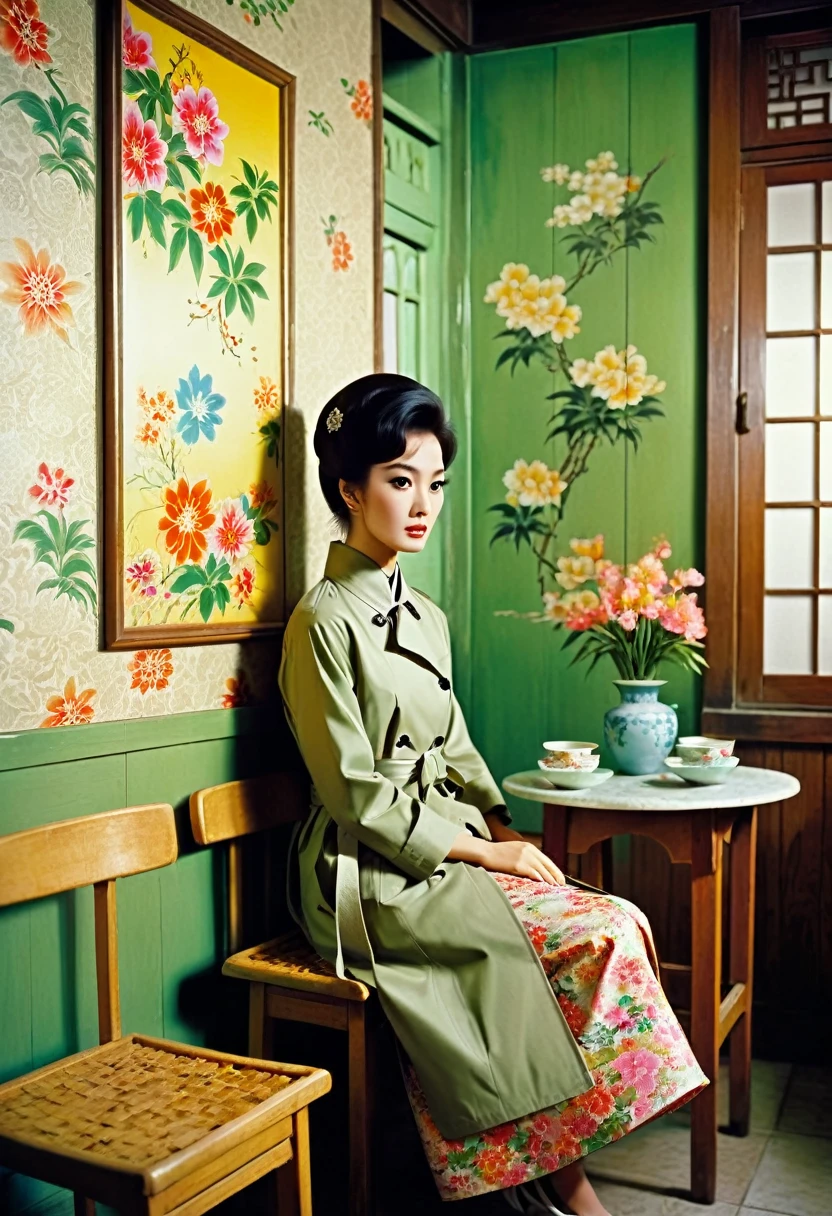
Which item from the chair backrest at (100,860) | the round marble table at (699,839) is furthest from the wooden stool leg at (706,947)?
the chair backrest at (100,860)

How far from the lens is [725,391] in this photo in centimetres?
305

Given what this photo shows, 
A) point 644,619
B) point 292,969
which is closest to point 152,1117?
point 292,969

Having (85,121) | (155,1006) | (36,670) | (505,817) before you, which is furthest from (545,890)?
(85,121)

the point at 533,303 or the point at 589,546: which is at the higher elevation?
the point at 533,303

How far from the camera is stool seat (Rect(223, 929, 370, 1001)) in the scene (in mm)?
2018

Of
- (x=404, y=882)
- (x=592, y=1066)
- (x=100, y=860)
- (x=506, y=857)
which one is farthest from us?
(x=506, y=857)

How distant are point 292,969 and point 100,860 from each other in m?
0.42

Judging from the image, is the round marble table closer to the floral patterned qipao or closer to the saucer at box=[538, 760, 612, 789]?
the saucer at box=[538, 760, 612, 789]

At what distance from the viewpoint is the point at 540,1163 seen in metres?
1.98

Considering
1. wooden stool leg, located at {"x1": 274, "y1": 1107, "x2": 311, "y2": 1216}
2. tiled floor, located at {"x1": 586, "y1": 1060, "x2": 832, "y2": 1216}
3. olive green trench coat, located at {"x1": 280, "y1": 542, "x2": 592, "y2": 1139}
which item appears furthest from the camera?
tiled floor, located at {"x1": 586, "y1": 1060, "x2": 832, "y2": 1216}

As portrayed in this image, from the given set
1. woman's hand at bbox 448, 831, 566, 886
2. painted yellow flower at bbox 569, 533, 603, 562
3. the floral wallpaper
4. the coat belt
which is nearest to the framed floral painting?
the floral wallpaper

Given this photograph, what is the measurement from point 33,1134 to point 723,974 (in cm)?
195

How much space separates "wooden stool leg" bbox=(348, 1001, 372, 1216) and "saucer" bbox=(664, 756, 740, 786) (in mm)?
885

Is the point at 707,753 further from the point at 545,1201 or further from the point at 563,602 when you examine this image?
the point at 545,1201
